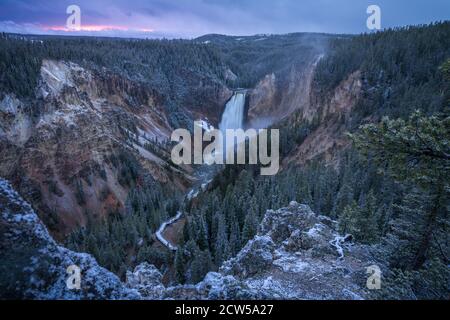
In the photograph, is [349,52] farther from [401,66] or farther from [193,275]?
[193,275]

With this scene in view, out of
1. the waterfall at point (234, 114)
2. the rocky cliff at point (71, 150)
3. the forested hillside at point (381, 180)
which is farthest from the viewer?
the waterfall at point (234, 114)

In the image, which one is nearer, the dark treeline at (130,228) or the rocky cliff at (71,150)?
the dark treeline at (130,228)

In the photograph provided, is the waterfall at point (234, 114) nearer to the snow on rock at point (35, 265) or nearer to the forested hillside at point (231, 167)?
the forested hillside at point (231, 167)

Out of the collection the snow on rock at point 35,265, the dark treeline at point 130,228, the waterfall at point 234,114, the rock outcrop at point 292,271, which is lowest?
the dark treeline at point 130,228

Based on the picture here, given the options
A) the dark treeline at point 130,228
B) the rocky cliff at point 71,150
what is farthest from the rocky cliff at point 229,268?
the rocky cliff at point 71,150

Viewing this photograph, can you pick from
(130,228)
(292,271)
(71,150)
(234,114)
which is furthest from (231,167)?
(234,114)

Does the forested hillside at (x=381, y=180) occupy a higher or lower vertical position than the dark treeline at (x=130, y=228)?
higher

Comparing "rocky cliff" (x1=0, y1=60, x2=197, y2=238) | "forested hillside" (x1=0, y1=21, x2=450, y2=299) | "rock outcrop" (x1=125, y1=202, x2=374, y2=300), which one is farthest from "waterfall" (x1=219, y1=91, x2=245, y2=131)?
"rock outcrop" (x1=125, y1=202, x2=374, y2=300)

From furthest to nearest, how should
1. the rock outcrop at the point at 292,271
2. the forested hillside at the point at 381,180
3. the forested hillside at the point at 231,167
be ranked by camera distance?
the forested hillside at the point at 231,167 < the rock outcrop at the point at 292,271 < the forested hillside at the point at 381,180
